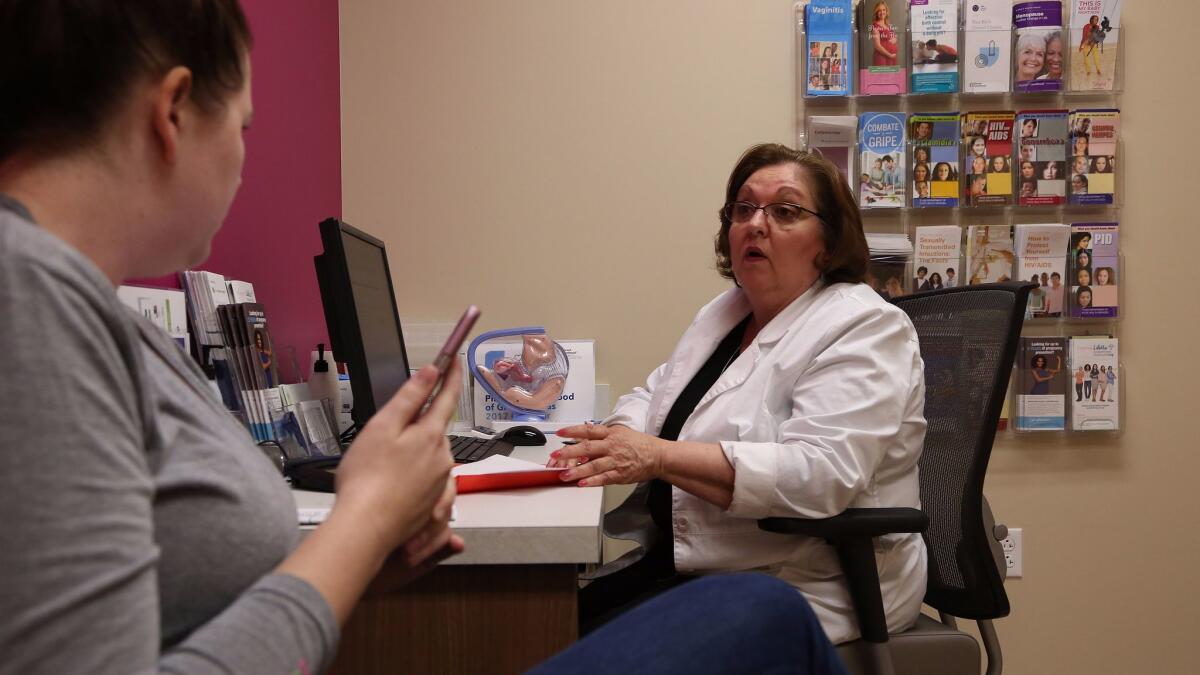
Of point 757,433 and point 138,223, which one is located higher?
point 138,223

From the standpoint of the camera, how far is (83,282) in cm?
54

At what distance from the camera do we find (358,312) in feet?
4.96

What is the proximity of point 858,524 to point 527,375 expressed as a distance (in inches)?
50.8

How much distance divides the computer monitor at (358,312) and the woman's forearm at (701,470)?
506 mm

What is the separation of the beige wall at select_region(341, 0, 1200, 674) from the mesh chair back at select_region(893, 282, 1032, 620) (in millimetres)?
1075

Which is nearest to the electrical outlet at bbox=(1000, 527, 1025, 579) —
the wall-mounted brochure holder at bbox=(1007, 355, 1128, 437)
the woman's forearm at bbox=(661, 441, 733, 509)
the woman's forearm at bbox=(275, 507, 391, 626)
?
the wall-mounted brochure holder at bbox=(1007, 355, 1128, 437)

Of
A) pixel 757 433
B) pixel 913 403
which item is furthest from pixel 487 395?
pixel 913 403

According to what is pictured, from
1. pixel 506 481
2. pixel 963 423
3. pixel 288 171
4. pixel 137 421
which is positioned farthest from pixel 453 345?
pixel 288 171

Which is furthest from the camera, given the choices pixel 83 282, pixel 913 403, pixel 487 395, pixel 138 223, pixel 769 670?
pixel 487 395

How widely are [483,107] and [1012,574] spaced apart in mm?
2131

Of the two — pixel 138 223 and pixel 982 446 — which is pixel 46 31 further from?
pixel 982 446

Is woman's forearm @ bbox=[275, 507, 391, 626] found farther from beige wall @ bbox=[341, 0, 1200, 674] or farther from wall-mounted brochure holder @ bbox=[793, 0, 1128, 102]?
wall-mounted brochure holder @ bbox=[793, 0, 1128, 102]

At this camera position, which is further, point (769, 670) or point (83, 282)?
point (769, 670)

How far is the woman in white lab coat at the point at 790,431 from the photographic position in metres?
1.48
